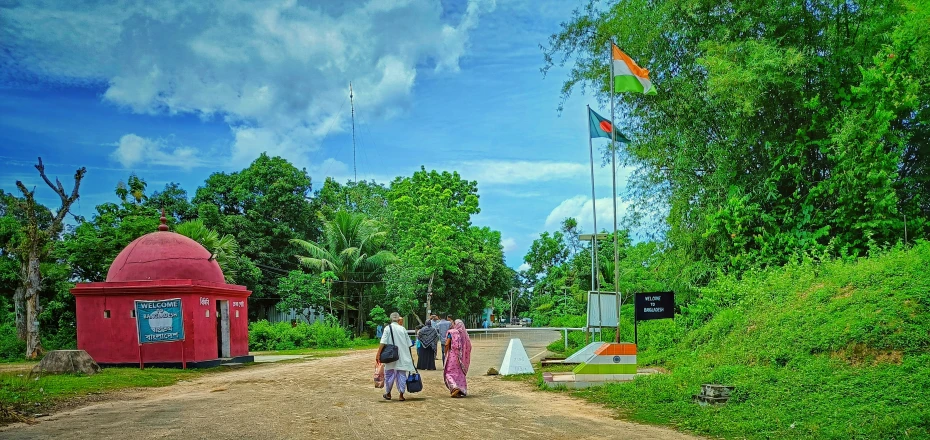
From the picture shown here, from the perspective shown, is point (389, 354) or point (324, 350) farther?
point (324, 350)

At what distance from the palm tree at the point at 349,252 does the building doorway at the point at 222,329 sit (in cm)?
1593

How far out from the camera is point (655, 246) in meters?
22.4

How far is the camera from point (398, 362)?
1153 centimetres

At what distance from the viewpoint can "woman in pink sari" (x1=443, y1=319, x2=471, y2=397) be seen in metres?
12.2

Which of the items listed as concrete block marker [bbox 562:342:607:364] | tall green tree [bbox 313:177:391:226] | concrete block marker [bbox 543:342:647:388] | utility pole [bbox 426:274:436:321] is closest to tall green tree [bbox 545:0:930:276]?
concrete block marker [bbox 562:342:607:364]

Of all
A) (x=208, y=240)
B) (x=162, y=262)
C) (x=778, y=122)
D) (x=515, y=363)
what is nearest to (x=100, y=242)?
(x=208, y=240)

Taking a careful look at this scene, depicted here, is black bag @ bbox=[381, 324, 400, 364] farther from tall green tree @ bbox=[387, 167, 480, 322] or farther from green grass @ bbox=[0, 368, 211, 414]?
tall green tree @ bbox=[387, 167, 480, 322]

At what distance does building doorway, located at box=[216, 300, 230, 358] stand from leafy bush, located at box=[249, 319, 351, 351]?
421 inches

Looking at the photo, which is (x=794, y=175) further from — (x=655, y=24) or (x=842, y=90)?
(x=655, y=24)

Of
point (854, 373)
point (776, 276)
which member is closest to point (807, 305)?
point (776, 276)

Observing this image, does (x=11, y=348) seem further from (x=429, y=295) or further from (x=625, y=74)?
(x=625, y=74)

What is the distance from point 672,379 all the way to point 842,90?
10.2 metres

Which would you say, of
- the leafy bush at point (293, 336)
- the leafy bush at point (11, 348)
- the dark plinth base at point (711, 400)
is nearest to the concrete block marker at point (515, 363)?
the dark plinth base at point (711, 400)

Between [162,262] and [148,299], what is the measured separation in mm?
1272
